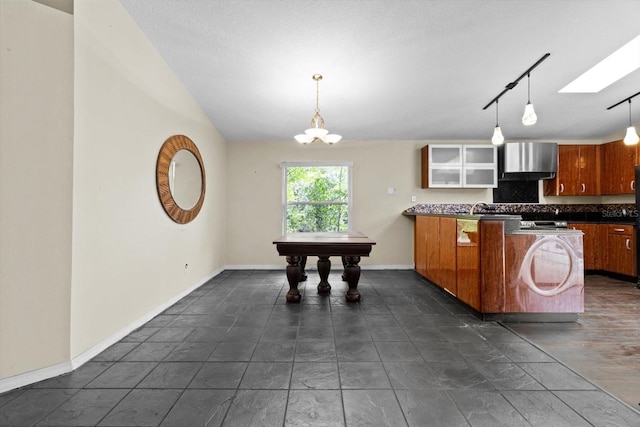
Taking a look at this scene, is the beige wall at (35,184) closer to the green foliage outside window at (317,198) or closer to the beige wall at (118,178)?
the beige wall at (118,178)

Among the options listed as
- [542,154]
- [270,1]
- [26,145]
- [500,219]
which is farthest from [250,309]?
[542,154]

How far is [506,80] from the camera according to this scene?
365 cm

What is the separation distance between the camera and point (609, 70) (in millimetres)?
3637

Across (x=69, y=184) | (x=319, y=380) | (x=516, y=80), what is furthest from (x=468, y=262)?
(x=69, y=184)

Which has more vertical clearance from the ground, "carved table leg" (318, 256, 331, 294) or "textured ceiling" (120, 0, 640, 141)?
"textured ceiling" (120, 0, 640, 141)

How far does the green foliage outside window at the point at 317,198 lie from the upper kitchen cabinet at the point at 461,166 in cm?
148

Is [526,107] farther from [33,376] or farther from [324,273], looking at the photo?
[33,376]

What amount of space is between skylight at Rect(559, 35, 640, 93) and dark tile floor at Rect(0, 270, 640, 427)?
3.18m

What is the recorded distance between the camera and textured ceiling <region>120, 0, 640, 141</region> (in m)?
2.63

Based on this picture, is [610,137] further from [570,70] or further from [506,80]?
[506,80]

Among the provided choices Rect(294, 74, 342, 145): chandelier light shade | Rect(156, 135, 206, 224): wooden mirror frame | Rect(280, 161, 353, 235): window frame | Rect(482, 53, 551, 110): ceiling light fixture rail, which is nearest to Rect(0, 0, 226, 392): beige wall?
Rect(156, 135, 206, 224): wooden mirror frame

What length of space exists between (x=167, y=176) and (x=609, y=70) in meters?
5.20

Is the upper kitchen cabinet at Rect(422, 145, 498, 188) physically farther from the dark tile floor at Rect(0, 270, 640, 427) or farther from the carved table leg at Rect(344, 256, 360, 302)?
the dark tile floor at Rect(0, 270, 640, 427)

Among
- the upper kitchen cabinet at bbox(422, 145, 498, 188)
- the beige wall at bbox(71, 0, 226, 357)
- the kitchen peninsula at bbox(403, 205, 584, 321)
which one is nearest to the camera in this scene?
the beige wall at bbox(71, 0, 226, 357)
